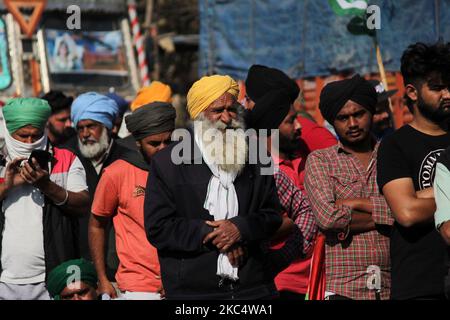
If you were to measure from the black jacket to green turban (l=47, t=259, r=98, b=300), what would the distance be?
122 cm

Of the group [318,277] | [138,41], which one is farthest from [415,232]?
[138,41]

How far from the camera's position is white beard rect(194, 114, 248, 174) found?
5398 mm

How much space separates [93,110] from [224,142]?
331cm

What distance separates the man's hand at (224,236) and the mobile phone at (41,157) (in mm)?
1642

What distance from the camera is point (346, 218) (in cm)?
601

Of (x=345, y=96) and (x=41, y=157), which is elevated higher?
(x=345, y=96)

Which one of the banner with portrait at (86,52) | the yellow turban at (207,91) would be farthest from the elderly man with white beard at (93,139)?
the banner with portrait at (86,52)

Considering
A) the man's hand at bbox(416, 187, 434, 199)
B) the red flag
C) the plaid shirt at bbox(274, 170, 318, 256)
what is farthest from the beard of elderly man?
the man's hand at bbox(416, 187, 434, 199)

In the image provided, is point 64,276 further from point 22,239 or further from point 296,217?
point 296,217

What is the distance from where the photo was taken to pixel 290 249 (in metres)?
5.71

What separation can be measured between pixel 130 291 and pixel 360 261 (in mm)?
1412

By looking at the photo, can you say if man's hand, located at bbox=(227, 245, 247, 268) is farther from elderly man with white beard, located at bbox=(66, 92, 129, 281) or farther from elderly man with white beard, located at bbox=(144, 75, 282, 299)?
elderly man with white beard, located at bbox=(66, 92, 129, 281)
